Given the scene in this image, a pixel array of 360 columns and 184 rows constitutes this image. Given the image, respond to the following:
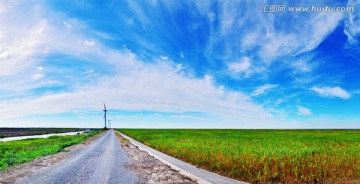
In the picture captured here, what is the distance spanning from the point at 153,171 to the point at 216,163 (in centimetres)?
352

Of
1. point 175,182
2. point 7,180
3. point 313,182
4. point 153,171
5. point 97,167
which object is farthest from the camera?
point 97,167

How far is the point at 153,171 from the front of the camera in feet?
53.1

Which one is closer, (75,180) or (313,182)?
(313,182)

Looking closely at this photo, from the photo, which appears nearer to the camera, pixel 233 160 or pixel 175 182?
pixel 175 182

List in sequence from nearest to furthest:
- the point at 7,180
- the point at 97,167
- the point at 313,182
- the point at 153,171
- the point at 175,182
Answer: the point at 313,182, the point at 175,182, the point at 7,180, the point at 153,171, the point at 97,167

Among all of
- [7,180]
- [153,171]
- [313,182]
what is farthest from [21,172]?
[313,182]

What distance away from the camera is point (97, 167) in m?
17.7

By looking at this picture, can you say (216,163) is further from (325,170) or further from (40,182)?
(40,182)

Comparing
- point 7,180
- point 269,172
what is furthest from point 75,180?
point 269,172

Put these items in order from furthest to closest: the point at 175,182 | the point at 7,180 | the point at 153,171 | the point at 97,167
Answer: the point at 97,167, the point at 153,171, the point at 7,180, the point at 175,182

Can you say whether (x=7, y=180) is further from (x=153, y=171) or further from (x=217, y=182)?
(x=217, y=182)

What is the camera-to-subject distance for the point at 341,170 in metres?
13.4

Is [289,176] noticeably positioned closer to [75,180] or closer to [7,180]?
[75,180]

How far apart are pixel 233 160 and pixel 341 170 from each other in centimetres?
536
